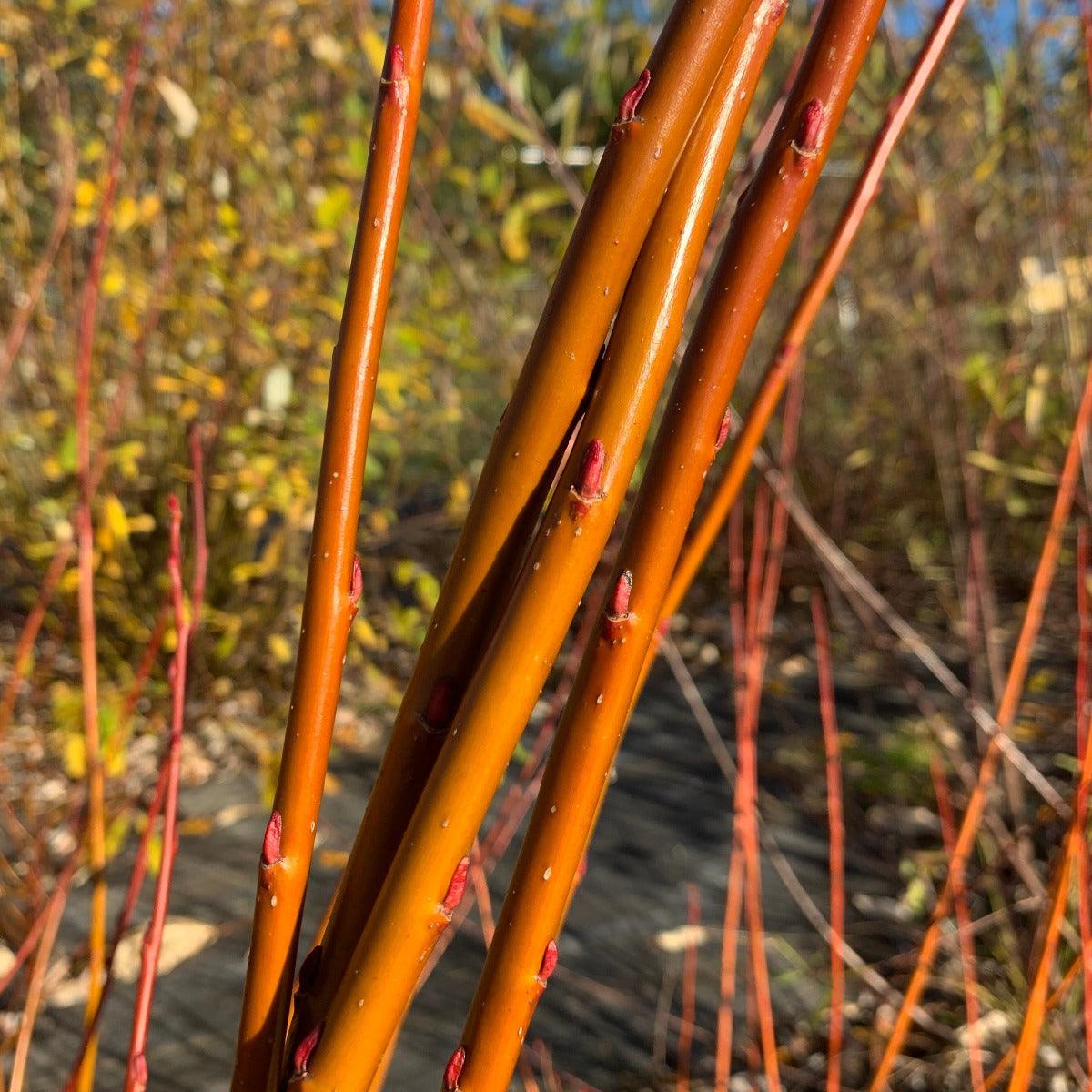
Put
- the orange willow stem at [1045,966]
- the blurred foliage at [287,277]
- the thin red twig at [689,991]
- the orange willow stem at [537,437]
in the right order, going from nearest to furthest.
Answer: the orange willow stem at [537,437]
the orange willow stem at [1045,966]
the thin red twig at [689,991]
the blurred foliage at [287,277]

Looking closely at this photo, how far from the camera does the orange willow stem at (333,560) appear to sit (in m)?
0.33

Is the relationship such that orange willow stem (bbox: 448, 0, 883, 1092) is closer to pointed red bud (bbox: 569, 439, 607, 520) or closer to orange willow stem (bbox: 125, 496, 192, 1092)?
pointed red bud (bbox: 569, 439, 607, 520)

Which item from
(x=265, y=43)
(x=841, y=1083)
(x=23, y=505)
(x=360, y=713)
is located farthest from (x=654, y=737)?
(x=265, y=43)

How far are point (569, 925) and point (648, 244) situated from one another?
172 centimetres

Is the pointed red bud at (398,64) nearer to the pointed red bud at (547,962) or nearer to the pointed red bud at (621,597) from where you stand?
the pointed red bud at (621,597)

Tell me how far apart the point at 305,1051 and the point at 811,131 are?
1.05 feet

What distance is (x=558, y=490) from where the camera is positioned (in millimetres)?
316

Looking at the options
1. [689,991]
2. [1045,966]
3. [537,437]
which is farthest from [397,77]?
[689,991]

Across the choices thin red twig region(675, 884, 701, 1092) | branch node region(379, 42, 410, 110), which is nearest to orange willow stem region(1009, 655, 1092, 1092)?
thin red twig region(675, 884, 701, 1092)

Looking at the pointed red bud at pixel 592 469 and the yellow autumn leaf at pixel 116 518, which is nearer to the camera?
the pointed red bud at pixel 592 469

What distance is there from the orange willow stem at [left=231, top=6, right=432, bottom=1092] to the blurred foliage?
1.59 meters

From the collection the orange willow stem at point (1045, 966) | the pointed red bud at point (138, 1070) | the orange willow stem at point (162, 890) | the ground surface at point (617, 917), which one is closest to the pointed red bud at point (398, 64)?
the orange willow stem at point (162, 890)

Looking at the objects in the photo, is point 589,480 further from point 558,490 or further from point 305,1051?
point 305,1051

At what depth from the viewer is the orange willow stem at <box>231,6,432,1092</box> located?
33 cm
